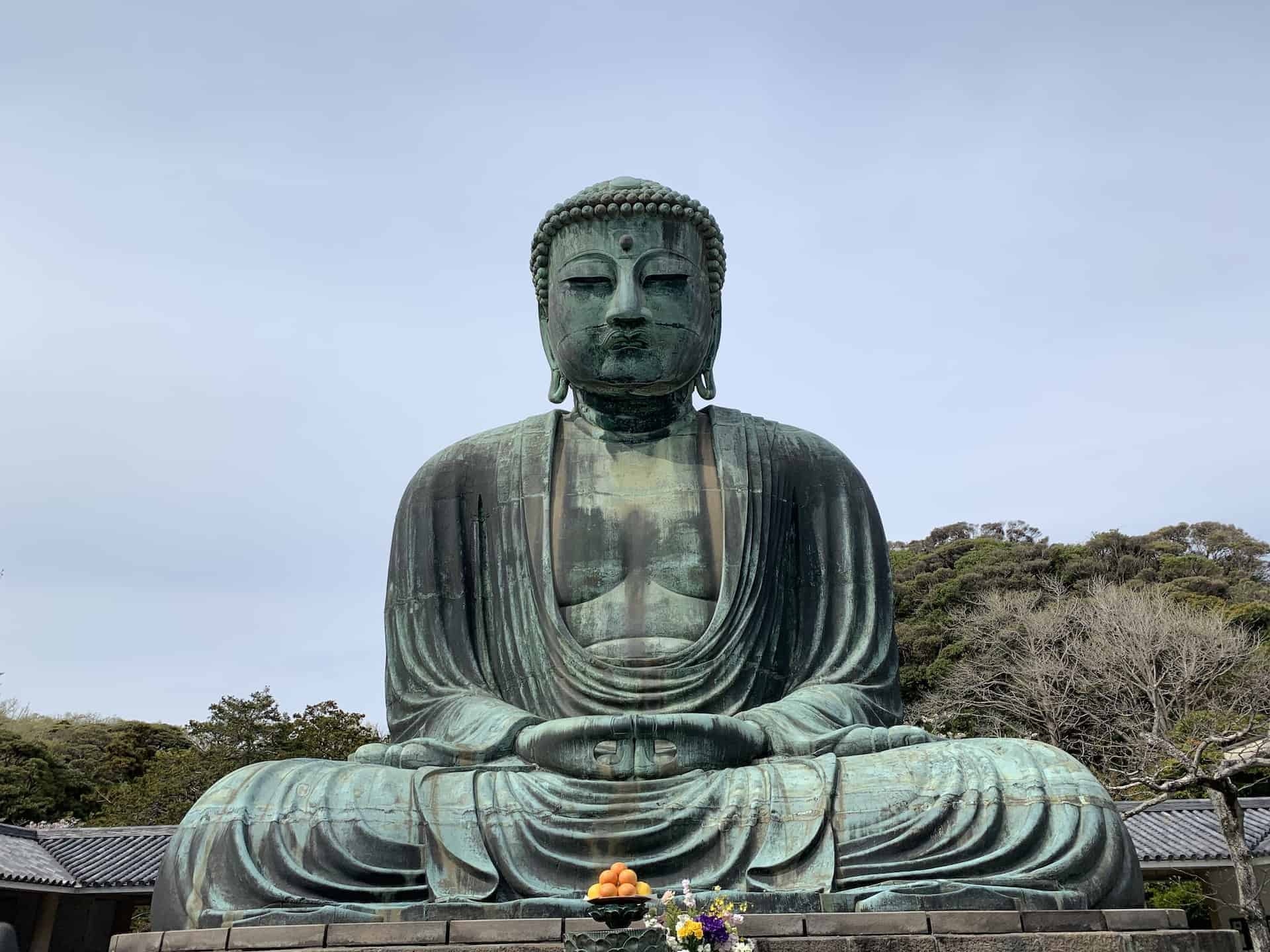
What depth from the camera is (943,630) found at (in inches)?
1395

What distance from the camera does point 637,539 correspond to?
7.26 m

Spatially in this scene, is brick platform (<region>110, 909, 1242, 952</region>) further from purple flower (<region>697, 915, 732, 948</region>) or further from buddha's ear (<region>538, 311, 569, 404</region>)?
buddha's ear (<region>538, 311, 569, 404</region>)

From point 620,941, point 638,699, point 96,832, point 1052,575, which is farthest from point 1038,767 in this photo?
point 1052,575

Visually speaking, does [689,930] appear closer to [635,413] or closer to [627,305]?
[627,305]

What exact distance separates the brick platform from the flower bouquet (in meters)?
0.38

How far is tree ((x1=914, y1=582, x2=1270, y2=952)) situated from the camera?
92.6 ft

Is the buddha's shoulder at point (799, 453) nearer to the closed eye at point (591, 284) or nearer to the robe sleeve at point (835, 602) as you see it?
the robe sleeve at point (835, 602)

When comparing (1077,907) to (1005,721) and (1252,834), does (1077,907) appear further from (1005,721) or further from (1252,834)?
(1005,721)

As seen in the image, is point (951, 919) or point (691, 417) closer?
point (951, 919)

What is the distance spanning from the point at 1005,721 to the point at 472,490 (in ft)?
84.4

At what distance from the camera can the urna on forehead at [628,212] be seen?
745 centimetres

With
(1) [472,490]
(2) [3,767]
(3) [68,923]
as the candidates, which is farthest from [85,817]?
(1) [472,490]

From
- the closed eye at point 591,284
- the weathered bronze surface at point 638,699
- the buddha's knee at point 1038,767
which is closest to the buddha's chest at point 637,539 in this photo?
the weathered bronze surface at point 638,699

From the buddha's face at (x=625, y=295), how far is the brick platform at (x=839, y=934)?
336 centimetres
